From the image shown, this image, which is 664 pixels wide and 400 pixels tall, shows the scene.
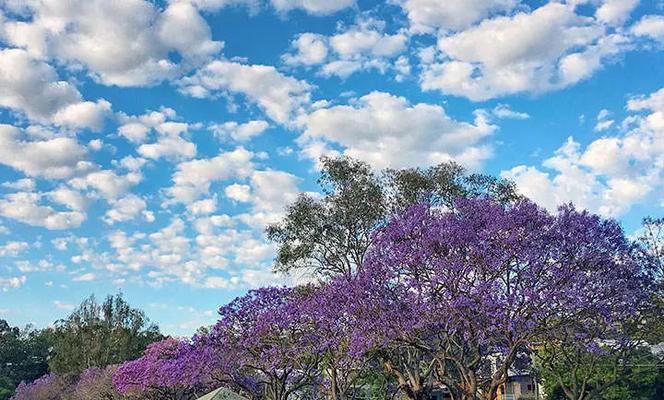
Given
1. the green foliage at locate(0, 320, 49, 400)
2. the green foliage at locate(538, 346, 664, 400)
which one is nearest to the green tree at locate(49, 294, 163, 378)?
the green foliage at locate(0, 320, 49, 400)

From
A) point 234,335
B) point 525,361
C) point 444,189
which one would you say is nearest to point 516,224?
point 525,361

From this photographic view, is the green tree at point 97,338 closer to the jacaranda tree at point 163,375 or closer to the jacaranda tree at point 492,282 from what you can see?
the jacaranda tree at point 163,375

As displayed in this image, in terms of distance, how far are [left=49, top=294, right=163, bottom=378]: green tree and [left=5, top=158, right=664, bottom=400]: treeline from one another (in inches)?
748

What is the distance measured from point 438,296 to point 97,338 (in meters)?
35.0

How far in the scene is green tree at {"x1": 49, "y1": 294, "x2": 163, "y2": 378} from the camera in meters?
45.4

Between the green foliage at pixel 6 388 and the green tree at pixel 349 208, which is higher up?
the green tree at pixel 349 208

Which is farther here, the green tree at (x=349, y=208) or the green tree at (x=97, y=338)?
the green tree at (x=97, y=338)

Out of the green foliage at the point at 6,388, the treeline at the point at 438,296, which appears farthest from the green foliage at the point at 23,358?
the treeline at the point at 438,296

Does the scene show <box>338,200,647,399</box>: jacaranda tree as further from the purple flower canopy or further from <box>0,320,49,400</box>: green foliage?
<box>0,320,49,400</box>: green foliage

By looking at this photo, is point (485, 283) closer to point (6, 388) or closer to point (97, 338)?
point (97, 338)

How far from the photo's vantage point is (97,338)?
1818 inches

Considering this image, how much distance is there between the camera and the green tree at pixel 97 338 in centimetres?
4541

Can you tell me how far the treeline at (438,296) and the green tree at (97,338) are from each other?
62.3 ft

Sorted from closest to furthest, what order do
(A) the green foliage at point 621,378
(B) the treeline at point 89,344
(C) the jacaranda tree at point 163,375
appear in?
1. (A) the green foliage at point 621,378
2. (C) the jacaranda tree at point 163,375
3. (B) the treeline at point 89,344
